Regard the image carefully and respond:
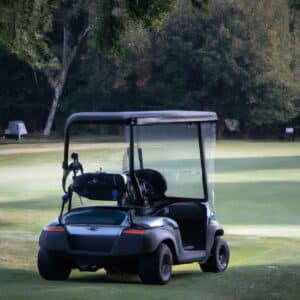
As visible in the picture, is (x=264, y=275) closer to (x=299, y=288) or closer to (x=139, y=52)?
(x=299, y=288)

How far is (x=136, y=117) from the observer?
10336 millimetres

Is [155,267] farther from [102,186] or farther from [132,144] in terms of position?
[132,144]

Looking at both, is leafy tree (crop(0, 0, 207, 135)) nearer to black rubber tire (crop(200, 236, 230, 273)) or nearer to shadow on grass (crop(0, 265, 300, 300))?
black rubber tire (crop(200, 236, 230, 273))

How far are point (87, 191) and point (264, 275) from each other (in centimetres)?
212

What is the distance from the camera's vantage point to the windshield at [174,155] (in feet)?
35.9

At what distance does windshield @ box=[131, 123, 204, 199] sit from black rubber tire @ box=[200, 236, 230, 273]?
60 cm

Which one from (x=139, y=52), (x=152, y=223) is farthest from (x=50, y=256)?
(x=139, y=52)

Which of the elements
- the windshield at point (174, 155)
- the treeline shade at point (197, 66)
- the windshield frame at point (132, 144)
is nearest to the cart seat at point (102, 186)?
the windshield frame at point (132, 144)

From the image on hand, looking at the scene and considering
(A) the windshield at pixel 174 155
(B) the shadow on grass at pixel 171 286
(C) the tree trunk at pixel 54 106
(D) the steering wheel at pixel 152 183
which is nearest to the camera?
(B) the shadow on grass at pixel 171 286

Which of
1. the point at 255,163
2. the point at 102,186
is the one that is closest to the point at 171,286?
the point at 102,186

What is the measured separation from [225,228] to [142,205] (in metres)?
Result: 8.91

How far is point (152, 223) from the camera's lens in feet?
32.9

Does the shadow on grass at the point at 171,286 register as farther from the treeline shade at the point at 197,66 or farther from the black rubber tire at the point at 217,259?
the treeline shade at the point at 197,66

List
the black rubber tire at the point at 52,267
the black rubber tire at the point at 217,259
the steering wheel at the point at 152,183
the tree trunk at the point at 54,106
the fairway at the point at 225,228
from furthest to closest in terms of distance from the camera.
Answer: the tree trunk at the point at 54,106 → the black rubber tire at the point at 217,259 → the steering wheel at the point at 152,183 → the black rubber tire at the point at 52,267 → the fairway at the point at 225,228
